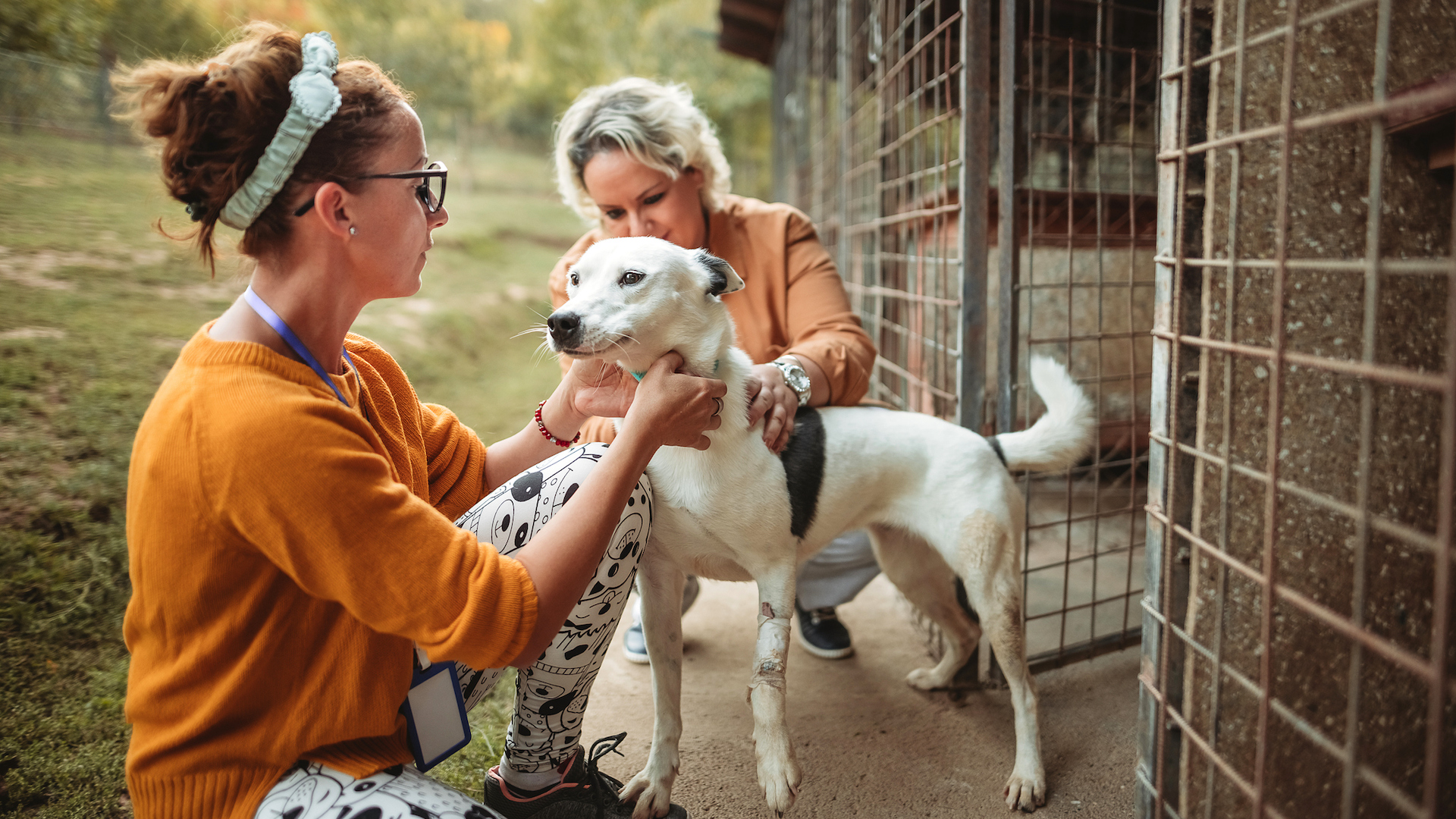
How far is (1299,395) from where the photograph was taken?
4.10 feet

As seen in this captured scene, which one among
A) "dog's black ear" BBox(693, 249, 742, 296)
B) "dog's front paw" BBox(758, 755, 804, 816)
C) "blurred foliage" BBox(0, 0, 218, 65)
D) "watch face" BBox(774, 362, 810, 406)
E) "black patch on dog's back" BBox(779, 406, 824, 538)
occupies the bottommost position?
"dog's front paw" BBox(758, 755, 804, 816)

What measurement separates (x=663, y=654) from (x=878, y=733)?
772 millimetres

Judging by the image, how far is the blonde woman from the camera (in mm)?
2121

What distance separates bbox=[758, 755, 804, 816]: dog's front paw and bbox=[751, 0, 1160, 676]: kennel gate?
99 cm

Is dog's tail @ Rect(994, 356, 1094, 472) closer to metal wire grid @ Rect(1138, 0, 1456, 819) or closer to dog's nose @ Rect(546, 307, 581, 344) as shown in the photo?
metal wire grid @ Rect(1138, 0, 1456, 819)

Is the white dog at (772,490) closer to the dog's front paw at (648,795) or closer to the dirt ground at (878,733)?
the dog's front paw at (648,795)

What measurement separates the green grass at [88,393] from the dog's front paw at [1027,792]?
4.49 feet

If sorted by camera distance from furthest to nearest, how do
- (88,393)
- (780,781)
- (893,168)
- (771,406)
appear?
1. (893,168)
2. (88,393)
3. (771,406)
4. (780,781)

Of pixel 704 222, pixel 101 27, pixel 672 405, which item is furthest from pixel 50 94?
pixel 672 405

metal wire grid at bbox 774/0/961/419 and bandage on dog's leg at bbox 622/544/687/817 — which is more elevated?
metal wire grid at bbox 774/0/961/419

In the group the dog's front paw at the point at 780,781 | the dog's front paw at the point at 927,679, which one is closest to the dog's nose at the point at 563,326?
the dog's front paw at the point at 780,781

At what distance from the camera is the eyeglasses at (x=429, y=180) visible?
1270 mm

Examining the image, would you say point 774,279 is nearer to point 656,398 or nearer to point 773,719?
point 656,398

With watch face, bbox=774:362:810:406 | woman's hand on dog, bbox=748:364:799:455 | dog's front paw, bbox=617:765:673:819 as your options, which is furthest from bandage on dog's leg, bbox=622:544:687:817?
watch face, bbox=774:362:810:406
